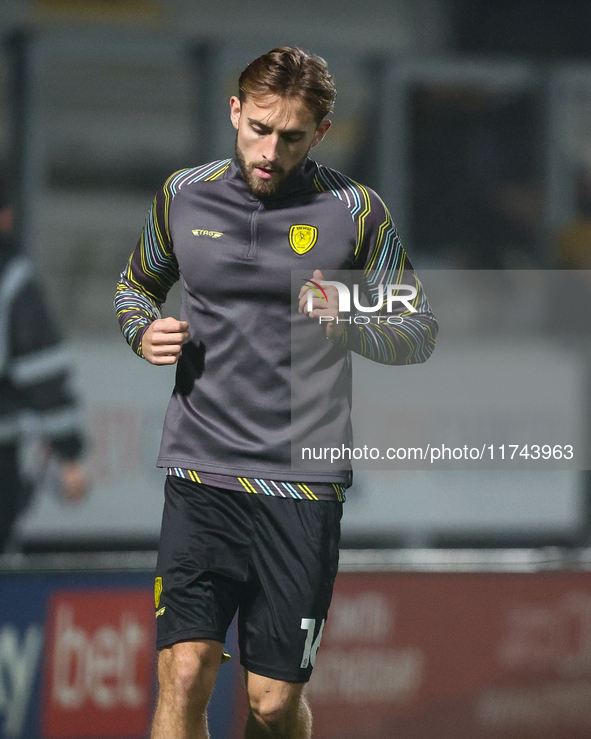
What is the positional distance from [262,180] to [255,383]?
46 centimetres

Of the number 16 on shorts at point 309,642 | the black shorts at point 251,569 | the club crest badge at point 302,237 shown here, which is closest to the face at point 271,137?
the club crest badge at point 302,237

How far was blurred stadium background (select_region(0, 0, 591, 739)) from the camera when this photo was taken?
15.2ft

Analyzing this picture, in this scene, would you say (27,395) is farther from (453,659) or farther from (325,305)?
(325,305)

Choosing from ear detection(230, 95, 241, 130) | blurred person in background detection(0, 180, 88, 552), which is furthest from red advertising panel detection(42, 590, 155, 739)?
ear detection(230, 95, 241, 130)

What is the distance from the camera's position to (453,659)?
4.72 meters

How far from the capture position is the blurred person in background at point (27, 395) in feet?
14.9

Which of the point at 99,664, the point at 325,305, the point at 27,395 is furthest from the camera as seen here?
the point at 27,395

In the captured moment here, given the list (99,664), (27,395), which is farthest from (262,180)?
(99,664)

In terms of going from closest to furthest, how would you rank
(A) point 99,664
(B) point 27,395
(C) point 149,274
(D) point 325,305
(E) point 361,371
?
(D) point 325,305 < (C) point 149,274 < (A) point 99,664 < (B) point 27,395 < (E) point 361,371

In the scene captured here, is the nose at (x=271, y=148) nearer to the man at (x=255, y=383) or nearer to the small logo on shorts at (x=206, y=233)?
the man at (x=255, y=383)

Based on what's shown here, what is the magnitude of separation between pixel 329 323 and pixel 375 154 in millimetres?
2773

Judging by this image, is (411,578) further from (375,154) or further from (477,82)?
(477,82)

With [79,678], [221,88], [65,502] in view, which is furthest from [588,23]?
[79,678]

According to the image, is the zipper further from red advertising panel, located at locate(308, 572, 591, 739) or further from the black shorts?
red advertising panel, located at locate(308, 572, 591, 739)
